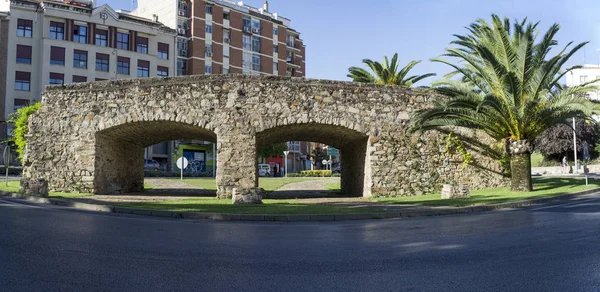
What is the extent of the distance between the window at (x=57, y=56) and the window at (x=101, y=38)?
12.5 feet

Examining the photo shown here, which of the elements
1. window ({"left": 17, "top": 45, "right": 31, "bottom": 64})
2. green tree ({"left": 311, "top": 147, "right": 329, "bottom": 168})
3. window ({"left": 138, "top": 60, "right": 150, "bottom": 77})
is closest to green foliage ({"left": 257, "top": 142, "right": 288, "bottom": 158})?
window ({"left": 138, "top": 60, "right": 150, "bottom": 77})

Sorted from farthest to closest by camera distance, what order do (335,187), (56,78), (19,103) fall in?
(56,78)
(19,103)
(335,187)

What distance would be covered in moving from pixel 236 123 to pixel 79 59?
39476 millimetres

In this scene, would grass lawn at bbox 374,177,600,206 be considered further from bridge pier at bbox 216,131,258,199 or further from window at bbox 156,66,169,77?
window at bbox 156,66,169,77

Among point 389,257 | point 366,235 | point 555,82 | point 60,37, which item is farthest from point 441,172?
point 60,37

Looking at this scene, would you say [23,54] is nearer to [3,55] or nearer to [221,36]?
[3,55]

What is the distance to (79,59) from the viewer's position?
4888 cm

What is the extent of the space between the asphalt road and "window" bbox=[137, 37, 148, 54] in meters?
46.8

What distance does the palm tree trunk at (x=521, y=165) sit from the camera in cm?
1669

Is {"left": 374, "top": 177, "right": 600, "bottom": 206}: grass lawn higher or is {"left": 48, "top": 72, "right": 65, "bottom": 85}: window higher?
{"left": 48, "top": 72, "right": 65, "bottom": 85}: window

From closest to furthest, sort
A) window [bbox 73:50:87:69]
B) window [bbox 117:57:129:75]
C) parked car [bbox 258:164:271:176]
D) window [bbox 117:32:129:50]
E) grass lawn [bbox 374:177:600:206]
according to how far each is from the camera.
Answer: grass lawn [bbox 374:177:600:206], window [bbox 73:50:87:69], window [bbox 117:57:129:75], window [bbox 117:32:129:50], parked car [bbox 258:164:271:176]

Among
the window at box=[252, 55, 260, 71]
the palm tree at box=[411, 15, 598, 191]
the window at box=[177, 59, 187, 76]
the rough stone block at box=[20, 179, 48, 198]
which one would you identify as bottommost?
the rough stone block at box=[20, 179, 48, 198]

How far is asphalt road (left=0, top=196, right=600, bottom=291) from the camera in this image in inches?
180

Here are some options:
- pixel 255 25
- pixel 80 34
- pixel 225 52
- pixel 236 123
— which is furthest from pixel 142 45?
pixel 236 123
